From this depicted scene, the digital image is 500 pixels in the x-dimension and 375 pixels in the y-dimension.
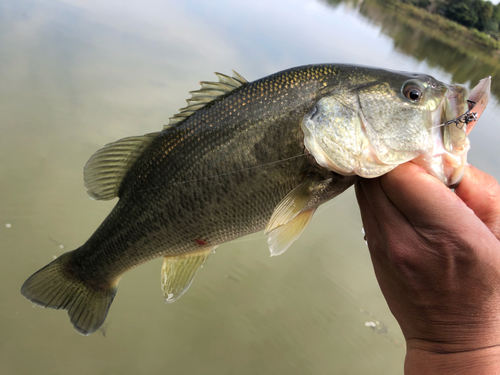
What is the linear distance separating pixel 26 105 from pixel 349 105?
4.59 m

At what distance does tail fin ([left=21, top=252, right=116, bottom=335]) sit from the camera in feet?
5.69

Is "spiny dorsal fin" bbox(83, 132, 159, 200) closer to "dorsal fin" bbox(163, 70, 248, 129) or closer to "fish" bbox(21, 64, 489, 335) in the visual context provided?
"fish" bbox(21, 64, 489, 335)

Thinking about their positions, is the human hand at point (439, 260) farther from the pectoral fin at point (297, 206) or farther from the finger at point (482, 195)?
the pectoral fin at point (297, 206)

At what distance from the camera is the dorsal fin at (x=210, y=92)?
1.58m

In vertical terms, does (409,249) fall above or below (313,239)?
above

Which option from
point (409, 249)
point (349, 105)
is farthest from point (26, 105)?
point (409, 249)

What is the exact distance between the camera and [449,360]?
1053 millimetres

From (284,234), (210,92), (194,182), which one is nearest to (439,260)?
(284,234)

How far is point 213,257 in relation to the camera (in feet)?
10.5

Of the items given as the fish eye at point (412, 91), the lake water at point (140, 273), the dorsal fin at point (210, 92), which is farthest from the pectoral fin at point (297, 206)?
the lake water at point (140, 273)

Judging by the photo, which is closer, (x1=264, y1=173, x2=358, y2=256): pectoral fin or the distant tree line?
(x1=264, y1=173, x2=358, y2=256): pectoral fin

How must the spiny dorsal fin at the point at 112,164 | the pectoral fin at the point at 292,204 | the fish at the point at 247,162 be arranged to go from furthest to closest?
the spiny dorsal fin at the point at 112,164 → the pectoral fin at the point at 292,204 → the fish at the point at 247,162

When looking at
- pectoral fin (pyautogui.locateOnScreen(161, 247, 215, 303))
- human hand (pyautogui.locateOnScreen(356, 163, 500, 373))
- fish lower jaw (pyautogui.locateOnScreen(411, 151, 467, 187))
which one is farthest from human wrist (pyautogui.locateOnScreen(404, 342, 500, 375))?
pectoral fin (pyautogui.locateOnScreen(161, 247, 215, 303))

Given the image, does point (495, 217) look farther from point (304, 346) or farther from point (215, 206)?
point (304, 346)
